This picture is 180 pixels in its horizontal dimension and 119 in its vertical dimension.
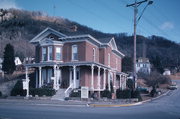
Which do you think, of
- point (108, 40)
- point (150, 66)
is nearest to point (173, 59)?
point (150, 66)

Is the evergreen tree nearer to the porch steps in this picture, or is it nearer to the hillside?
the porch steps

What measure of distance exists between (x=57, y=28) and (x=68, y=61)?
101 m

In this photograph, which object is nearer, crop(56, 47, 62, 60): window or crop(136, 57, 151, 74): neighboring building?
crop(56, 47, 62, 60): window

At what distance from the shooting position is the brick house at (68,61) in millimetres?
33625

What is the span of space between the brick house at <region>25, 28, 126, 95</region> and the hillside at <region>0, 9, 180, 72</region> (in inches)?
2717

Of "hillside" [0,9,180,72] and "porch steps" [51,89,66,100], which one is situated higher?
"hillside" [0,9,180,72]

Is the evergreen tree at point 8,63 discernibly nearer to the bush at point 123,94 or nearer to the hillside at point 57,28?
the bush at point 123,94

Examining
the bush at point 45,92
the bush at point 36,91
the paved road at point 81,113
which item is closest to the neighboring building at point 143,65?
the bush at point 36,91

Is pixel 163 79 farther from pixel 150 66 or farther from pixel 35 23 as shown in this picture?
pixel 35 23

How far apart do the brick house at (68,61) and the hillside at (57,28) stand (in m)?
69.0

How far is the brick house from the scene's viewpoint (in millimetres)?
33625

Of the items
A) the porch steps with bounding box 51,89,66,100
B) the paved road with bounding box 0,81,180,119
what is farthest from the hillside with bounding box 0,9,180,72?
the paved road with bounding box 0,81,180,119

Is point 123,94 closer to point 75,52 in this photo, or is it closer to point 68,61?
point 75,52

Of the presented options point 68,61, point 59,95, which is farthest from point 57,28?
point 59,95
